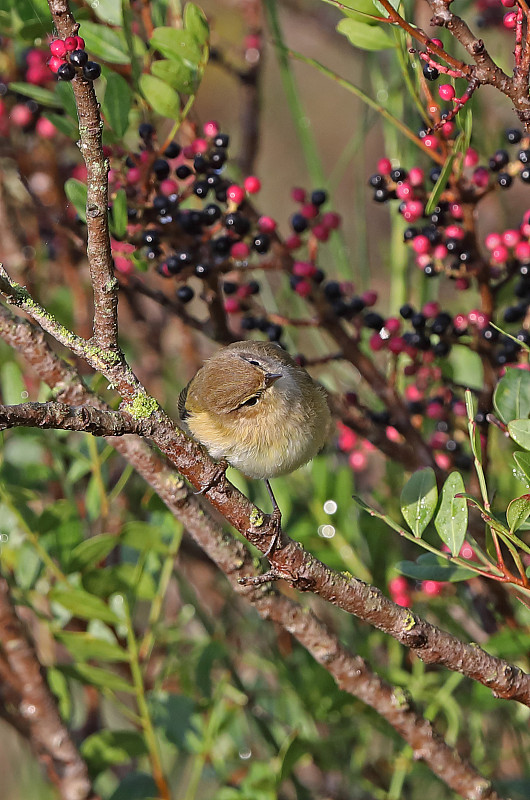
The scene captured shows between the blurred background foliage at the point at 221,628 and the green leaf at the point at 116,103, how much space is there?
140 mm

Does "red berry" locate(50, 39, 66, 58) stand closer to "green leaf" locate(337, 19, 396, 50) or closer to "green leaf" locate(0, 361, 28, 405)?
"green leaf" locate(337, 19, 396, 50)

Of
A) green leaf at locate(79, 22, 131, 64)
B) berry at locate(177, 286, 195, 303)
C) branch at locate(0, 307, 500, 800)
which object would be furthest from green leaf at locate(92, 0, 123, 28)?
branch at locate(0, 307, 500, 800)

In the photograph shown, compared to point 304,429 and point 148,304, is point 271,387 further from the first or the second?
point 148,304

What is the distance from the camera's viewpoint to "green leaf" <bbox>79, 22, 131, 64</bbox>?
1321mm

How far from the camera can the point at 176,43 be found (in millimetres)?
1289

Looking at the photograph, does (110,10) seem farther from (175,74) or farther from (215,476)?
(215,476)

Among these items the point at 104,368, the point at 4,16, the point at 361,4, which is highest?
the point at 361,4

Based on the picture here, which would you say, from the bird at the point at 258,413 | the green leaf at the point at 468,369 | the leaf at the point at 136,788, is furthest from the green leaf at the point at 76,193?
the leaf at the point at 136,788

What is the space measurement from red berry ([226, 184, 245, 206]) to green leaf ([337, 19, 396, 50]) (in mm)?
283

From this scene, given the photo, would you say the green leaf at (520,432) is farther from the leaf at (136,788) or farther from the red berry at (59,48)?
the leaf at (136,788)

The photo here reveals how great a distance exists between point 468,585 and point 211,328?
68 centimetres

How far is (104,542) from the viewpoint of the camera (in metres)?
1.37

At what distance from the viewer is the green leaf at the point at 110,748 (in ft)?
4.92

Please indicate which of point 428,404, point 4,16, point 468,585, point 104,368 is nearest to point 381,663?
point 468,585
